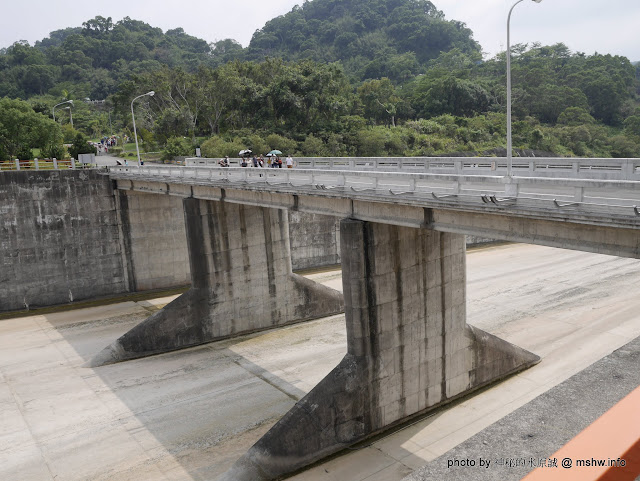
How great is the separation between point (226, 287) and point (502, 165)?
16.1m

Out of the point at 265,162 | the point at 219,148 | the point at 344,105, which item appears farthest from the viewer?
the point at 344,105

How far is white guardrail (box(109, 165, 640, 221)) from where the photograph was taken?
1283cm

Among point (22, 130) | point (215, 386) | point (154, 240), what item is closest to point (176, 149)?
point (22, 130)

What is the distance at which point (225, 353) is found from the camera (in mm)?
30016

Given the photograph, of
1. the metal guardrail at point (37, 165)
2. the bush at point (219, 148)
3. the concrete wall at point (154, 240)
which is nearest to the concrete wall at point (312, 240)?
the concrete wall at point (154, 240)

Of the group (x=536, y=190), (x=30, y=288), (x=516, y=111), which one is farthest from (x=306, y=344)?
(x=516, y=111)

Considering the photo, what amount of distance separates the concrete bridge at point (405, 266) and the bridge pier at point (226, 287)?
0.90ft

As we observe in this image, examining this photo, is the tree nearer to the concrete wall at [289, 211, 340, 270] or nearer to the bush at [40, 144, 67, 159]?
the bush at [40, 144, 67, 159]

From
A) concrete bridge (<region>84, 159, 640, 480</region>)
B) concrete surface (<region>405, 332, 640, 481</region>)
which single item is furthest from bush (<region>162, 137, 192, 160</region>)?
concrete surface (<region>405, 332, 640, 481</region>)

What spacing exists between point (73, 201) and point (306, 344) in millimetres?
21147

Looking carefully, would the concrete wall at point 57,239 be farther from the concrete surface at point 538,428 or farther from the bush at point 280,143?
the concrete surface at point 538,428

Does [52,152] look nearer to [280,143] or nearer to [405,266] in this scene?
[280,143]

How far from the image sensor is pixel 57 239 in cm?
3919

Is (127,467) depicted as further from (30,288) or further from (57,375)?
(30,288)
